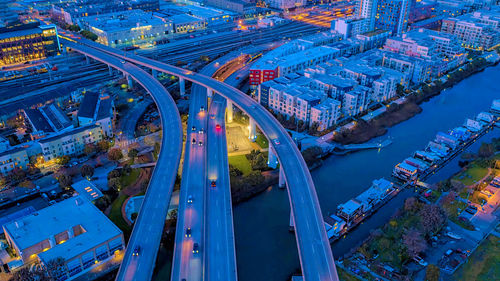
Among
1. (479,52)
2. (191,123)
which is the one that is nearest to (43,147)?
(191,123)

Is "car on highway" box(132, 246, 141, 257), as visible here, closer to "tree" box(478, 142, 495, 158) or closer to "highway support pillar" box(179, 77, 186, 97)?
"highway support pillar" box(179, 77, 186, 97)

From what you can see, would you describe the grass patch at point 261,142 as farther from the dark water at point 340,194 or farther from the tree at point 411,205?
the tree at point 411,205

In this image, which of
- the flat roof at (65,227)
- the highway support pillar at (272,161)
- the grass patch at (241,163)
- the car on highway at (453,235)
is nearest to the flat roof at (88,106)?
the flat roof at (65,227)

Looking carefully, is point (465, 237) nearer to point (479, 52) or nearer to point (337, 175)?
point (337, 175)

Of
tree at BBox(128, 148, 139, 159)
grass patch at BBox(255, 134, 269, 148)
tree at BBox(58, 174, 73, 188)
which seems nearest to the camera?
tree at BBox(58, 174, 73, 188)

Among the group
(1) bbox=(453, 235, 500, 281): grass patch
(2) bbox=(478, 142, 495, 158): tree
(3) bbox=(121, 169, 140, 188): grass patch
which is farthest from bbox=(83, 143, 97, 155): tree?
(2) bbox=(478, 142, 495, 158): tree
